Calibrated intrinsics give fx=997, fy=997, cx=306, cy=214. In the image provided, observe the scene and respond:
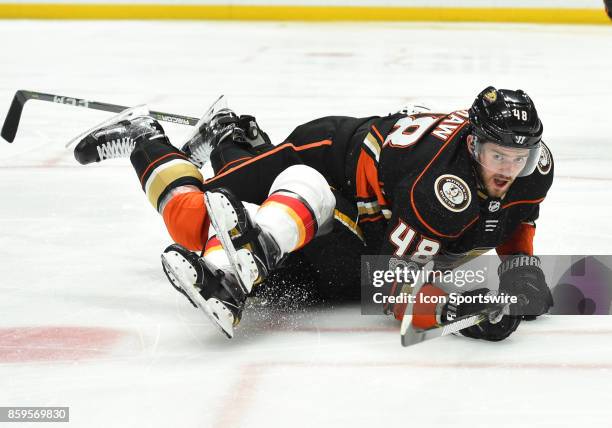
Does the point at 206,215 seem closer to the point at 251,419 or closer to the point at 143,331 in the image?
the point at 143,331

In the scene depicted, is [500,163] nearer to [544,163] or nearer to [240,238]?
[544,163]

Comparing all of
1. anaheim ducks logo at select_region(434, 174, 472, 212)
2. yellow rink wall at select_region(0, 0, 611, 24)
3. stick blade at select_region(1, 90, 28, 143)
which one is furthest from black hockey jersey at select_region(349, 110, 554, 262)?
yellow rink wall at select_region(0, 0, 611, 24)

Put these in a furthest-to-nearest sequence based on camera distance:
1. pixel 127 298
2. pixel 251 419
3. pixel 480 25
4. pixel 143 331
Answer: pixel 480 25
pixel 127 298
pixel 143 331
pixel 251 419

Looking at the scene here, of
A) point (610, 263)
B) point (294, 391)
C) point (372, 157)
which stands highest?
point (372, 157)

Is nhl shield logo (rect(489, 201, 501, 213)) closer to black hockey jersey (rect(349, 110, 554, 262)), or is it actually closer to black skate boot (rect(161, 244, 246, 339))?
black hockey jersey (rect(349, 110, 554, 262))

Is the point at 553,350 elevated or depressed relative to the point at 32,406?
depressed

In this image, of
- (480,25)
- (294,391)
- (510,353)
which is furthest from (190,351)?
(480,25)

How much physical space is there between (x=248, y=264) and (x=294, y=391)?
1.16ft

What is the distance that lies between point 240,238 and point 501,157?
622mm

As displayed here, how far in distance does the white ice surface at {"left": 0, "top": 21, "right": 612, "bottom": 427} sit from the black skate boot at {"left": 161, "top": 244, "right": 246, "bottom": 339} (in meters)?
0.09

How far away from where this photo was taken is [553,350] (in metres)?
2.33

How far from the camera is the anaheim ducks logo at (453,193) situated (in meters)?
2.23

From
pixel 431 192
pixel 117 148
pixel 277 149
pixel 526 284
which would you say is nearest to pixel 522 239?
pixel 526 284

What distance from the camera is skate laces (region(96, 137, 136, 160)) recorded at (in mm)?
2971
